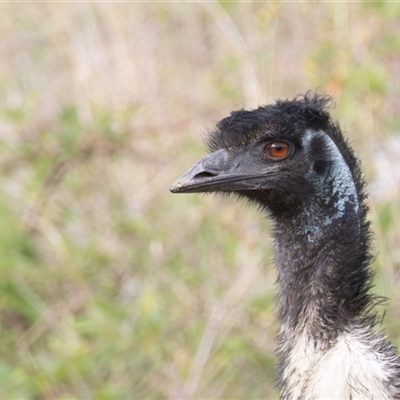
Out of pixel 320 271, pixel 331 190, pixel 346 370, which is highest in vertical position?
pixel 331 190

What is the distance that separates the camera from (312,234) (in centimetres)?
285

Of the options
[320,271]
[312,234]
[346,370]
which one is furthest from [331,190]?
[346,370]

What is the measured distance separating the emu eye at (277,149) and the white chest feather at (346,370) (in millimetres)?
595

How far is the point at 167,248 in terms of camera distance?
18.9ft

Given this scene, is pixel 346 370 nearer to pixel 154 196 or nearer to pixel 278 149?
pixel 278 149

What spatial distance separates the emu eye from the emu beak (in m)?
0.08

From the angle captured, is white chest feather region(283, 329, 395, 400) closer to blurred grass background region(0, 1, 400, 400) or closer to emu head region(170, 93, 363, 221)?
emu head region(170, 93, 363, 221)

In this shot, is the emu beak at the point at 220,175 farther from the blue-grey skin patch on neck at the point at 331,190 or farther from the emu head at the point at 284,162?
the blue-grey skin patch on neck at the point at 331,190

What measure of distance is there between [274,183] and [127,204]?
3.27 metres

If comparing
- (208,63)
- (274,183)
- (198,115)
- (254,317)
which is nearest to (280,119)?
(274,183)

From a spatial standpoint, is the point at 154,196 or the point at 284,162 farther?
the point at 154,196

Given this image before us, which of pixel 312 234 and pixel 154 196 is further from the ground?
pixel 154 196

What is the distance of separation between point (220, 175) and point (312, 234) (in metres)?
0.35

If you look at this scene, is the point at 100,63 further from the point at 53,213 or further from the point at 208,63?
the point at 53,213
